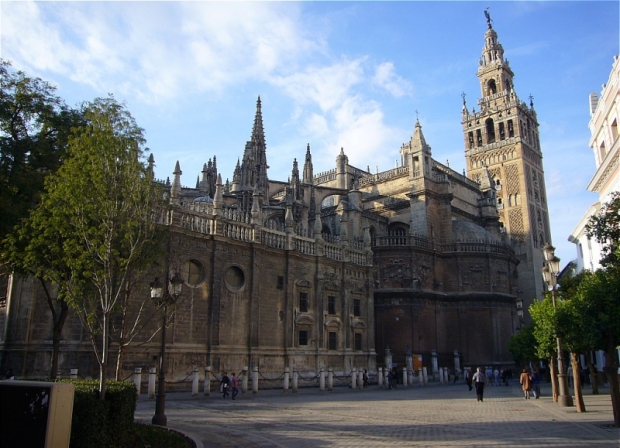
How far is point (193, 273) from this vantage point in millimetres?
23578

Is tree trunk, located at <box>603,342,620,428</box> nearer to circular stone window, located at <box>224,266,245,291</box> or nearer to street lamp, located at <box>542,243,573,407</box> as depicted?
street lamp, located at <box>542,243,573,407</box>

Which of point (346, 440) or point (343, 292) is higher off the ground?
point (343, 292)

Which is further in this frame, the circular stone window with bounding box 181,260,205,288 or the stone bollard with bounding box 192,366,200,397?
the circular stone window with bounding box 181,260,205,288

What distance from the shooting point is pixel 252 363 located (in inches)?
973

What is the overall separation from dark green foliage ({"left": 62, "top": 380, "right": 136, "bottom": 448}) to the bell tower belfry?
5586 centimetres

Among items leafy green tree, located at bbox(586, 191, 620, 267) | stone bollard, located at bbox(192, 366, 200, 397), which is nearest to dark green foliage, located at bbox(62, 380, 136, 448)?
stone bollard, located at bbox(192, 366, 200, 397)

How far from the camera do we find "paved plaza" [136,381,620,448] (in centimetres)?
1064

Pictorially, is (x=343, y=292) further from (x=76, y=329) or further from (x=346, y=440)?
(x=346, y=440)

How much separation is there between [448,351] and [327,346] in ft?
50.6

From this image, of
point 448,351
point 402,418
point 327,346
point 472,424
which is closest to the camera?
point 472,424

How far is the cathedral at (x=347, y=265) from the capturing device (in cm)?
2255

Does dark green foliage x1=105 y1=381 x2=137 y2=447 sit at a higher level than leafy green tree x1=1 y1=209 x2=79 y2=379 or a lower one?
lower

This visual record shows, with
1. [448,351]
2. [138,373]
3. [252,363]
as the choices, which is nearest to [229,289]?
[252,363]

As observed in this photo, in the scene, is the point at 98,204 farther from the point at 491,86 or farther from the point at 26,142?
the point at 491,86
